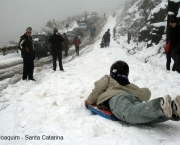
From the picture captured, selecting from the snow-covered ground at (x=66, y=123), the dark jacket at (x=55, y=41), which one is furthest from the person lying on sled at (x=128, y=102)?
the dark jacket at (x=55, y=41)

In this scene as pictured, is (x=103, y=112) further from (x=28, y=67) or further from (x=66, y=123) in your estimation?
(x=28, y=67)

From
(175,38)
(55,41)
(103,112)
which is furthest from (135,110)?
(55,41)

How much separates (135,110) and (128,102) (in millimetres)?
323

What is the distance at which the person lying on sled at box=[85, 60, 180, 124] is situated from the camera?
281 centimetres

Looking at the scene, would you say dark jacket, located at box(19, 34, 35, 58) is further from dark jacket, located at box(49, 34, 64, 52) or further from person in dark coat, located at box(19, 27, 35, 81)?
dark jacket, located at box(49, 34, 64, 52)

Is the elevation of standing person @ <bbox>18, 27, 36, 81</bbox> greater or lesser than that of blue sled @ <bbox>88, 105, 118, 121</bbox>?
greater

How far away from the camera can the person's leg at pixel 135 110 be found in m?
2.92

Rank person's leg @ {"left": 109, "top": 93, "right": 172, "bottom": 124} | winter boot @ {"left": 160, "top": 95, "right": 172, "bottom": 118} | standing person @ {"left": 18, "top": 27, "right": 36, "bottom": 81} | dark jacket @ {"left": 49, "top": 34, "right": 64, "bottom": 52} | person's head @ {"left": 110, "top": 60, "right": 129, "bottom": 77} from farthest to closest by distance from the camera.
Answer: dark jacket @ {"left": 49, "top": 34, "right": 64, "bottom": 52}, standing person @ {"left": 18, "top": 27, "right": 36, "bottom": 81}, person's head @ {"left": 110, "top": 60, "right": 129, "bottom": 77}, person's leg @ {"left": 109, "top": 93, "right": 172, "bottom": 124}, winter boot @ {"left": 160, "top": 95, "right": 172, "bottom": 118}

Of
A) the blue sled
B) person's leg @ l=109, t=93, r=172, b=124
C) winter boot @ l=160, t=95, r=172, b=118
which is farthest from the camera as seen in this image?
the blue sled

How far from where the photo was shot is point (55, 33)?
1010cm

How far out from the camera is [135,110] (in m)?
3.22

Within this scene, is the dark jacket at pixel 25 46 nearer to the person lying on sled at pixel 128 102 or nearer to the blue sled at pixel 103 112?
the person lying on sled at pixel 128 102

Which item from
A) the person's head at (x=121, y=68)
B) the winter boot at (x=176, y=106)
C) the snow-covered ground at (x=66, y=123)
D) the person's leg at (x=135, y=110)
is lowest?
the snow-covered ground at (x=66, y=123)

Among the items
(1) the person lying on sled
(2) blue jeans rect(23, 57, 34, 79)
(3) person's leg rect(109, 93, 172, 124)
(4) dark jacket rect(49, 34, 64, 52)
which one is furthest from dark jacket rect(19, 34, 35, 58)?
(3) person's leg rect(109, 93, 172, 124)
